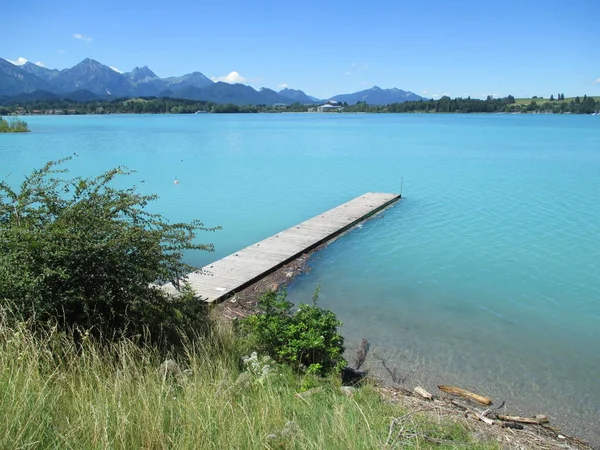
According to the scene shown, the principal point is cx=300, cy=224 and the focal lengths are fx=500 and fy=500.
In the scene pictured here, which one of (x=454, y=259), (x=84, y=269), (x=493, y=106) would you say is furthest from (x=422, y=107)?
(x=84, y=269)

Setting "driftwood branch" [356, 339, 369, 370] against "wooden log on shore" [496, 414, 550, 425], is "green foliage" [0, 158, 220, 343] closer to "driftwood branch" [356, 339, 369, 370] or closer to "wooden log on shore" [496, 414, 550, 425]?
"driftwood branch" [356, 339, 369, 370]

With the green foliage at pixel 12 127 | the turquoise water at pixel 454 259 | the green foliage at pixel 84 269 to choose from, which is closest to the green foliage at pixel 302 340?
the green foliage at pixel 84 269

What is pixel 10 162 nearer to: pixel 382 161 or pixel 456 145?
pixel 382 161

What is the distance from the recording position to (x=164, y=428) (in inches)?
132

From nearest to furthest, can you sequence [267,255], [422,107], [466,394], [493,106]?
[466,394], [267,255], [493,106], [422,107]

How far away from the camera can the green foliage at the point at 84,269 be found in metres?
4.75

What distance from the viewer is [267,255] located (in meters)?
12.0

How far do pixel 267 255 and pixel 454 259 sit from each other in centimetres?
486

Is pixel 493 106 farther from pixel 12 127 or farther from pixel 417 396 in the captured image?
pixel 417 396

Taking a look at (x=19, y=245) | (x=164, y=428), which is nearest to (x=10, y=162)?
(x=19, y=245)

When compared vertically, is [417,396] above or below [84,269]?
below

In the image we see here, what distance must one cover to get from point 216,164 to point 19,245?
30041 millimetres

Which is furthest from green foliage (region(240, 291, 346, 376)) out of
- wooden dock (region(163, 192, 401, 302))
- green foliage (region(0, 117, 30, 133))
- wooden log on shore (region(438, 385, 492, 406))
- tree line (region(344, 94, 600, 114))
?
tree line (region(344, 94, 600, 114))

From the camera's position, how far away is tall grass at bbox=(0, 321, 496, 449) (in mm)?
3145
